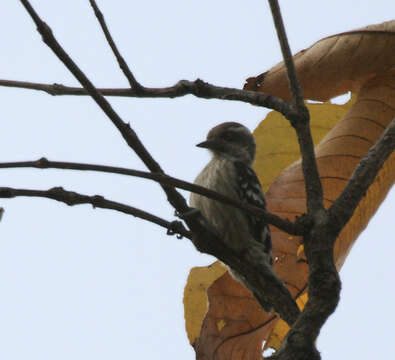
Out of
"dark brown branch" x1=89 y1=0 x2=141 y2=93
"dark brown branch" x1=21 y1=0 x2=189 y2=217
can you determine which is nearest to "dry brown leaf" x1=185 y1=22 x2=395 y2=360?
"dark brown branch" x1=89 y1=0 x2=141 y2=93

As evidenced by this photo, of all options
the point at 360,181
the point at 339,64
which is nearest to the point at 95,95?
the point at 360,181

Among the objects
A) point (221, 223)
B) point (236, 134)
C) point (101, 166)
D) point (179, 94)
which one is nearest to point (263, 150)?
point (179, 94)

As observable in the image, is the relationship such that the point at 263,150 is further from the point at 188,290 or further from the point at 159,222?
the point at 159,222

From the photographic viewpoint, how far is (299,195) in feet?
9.26

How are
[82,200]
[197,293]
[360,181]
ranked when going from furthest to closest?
[197,293], [360,181], [82,200]

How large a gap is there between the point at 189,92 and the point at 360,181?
0.73 meters

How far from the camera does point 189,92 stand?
2611 mm

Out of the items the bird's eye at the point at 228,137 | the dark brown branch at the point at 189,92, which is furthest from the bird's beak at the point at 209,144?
the dark brown branch at the point at 189,92

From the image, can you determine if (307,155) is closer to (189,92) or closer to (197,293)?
(189,92)

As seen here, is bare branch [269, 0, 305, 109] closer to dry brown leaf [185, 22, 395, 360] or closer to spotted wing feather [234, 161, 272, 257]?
dry brown leaf [185, 22, 395, 360]

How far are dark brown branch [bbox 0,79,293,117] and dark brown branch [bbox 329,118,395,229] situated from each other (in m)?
0.34

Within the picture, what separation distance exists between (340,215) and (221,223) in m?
2.66

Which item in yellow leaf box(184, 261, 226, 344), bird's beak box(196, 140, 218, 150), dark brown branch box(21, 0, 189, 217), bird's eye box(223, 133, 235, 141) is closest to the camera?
dark brown branch box(21, 0, 189, 217)

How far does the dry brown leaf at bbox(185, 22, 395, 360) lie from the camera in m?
2.65
